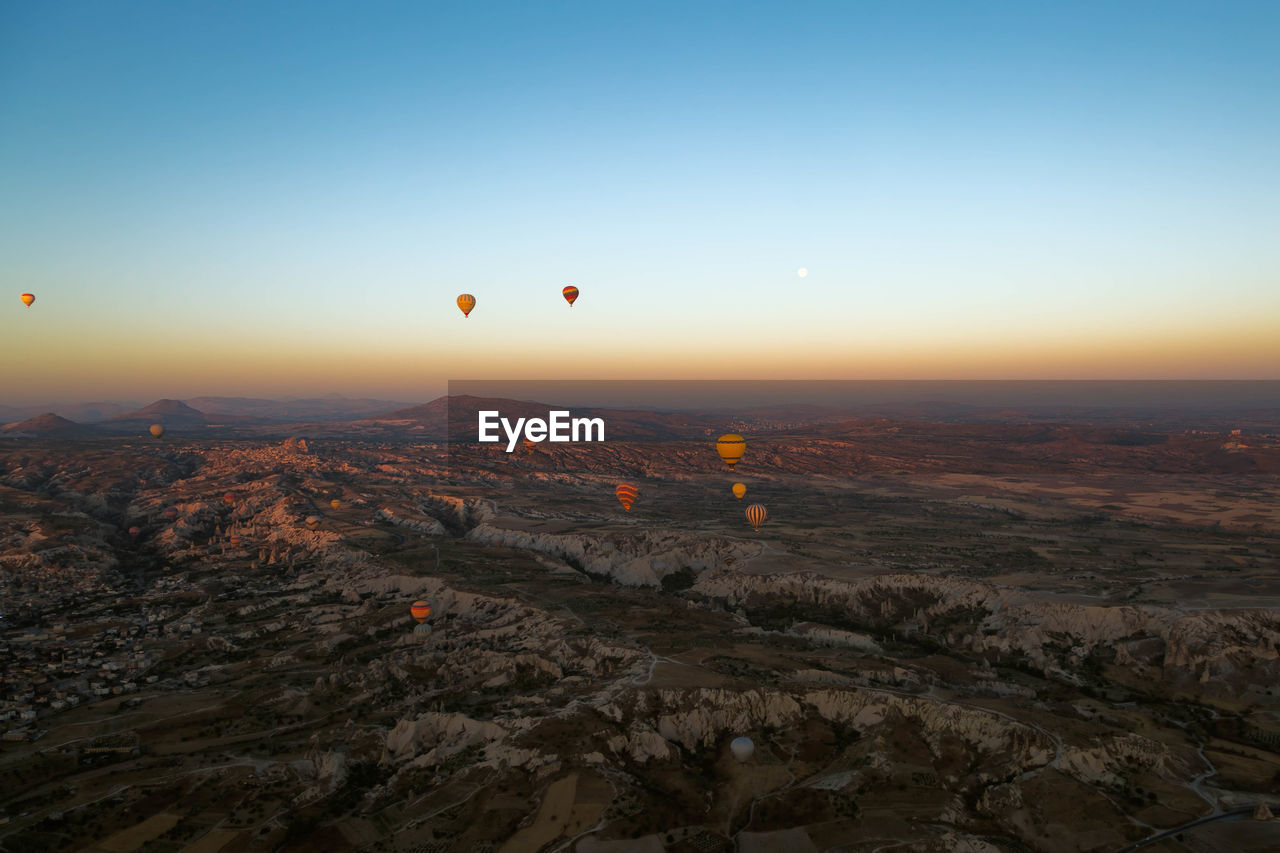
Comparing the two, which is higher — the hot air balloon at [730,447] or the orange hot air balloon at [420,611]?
the hot air balloon at [730,447]

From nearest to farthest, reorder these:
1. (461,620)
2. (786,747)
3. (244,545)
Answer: (786,747) < (461,620) < (244,545)

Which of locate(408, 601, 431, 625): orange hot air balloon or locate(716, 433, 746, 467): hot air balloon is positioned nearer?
locate(408, 601, 431, 625): orange hot air balloon

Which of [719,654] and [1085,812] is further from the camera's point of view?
[719,654]

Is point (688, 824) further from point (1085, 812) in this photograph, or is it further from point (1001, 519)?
point (1001, 519)

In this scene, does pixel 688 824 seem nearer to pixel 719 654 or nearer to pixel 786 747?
Answer: pixel 786 747

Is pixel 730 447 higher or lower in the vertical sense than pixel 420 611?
higher

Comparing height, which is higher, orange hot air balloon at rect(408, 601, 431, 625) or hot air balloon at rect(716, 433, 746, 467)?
hot air balloon at rect(716, 433, 746, 467)

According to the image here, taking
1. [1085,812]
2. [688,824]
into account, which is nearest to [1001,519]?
[1085,812]

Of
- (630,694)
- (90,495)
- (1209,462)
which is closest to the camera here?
(630,694)

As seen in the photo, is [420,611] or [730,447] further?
[730,447]

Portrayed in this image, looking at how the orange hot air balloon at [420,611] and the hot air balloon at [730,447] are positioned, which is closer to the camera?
the orange hot air balloon at [420,611]
